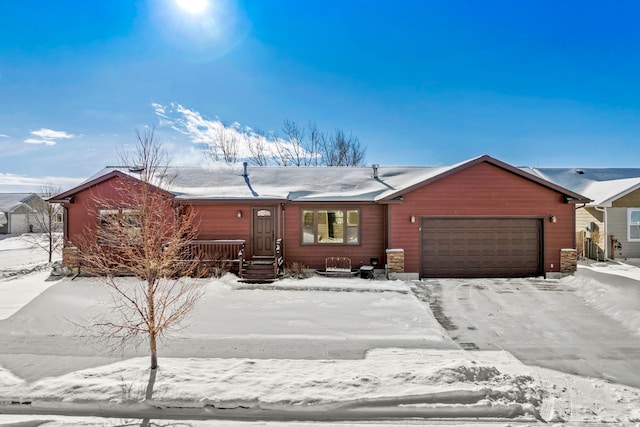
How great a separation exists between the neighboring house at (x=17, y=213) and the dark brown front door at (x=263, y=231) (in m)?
33.3

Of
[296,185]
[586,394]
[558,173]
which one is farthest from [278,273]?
[558,173]

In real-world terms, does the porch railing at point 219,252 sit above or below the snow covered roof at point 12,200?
below

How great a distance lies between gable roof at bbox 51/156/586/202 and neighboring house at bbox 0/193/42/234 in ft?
85.2

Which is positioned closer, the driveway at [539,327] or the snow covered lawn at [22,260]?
the driveway at [539,327]

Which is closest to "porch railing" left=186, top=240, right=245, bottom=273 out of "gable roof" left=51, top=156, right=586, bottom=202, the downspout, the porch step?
the porch step

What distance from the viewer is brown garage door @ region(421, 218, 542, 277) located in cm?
1177

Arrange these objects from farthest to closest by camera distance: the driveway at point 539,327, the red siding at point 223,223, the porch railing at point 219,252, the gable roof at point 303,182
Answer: the red siding at point 223,223 < the gable roof at point 303,182 < the porch railing at point 219,252 < the driveway at point 539,327

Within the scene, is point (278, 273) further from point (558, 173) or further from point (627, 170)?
point (627, 170)

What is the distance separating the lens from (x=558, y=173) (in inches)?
794

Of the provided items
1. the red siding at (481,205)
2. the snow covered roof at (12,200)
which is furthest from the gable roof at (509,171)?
the snow covered roof at (12,200)

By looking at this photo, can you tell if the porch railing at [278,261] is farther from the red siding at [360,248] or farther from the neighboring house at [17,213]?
the neighboring house at [17,213]

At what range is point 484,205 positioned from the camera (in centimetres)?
1177

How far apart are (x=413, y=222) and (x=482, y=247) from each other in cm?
276

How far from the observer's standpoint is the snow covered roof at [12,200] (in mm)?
31219
